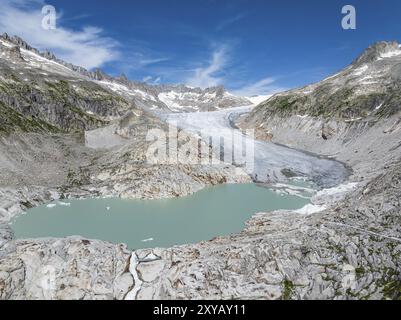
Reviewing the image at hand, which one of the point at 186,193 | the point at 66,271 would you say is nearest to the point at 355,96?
the point at 186,193

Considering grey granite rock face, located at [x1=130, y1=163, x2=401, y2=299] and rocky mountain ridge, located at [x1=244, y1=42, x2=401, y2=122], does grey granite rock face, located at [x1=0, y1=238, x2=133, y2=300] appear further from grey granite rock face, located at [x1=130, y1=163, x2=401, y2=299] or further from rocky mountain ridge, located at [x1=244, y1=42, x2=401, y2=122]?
rocky mountain ridge, located at [x1=244, y1=42, x2=401, y2=122]

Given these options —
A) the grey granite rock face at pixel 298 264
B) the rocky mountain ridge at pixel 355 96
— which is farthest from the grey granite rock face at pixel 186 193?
the rocky mountain ridge at pixel 355 96

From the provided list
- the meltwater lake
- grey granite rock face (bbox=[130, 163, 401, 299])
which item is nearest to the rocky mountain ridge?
the meltwater lake

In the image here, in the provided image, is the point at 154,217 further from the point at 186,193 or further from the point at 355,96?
the point at 355,96

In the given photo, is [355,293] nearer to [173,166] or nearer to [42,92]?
[173,166]

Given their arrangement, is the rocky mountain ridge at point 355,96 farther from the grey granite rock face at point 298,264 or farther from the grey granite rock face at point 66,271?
the grey granite rock face at point 66,271

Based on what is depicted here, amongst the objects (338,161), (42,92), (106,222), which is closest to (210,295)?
(106,222)

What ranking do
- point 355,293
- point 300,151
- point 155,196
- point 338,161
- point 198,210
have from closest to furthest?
point 355,293
point 198,210
point 155,196
point 338,161
point 300,151

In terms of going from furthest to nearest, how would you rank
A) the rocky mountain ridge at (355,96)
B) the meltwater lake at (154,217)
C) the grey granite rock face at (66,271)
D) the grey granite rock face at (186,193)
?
the rocky mountain ridge at (355,96) < the meltwater lake at (154,217) < the grey granite rock face at (66,271) < the grey granite rock face at (186,193)
